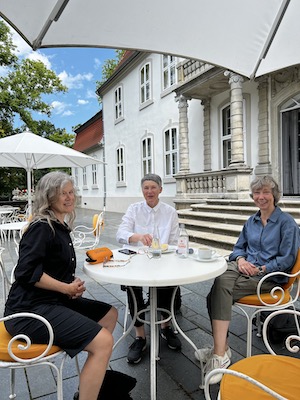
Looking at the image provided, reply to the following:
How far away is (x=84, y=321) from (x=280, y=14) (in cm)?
232

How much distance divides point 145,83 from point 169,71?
5.65 ft

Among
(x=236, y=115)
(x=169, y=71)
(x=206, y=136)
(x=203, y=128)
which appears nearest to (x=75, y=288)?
(x=236, y=115)

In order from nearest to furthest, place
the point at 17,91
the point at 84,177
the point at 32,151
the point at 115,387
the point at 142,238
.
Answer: the point at 115,387 → the point at 142,238 → the point at 32,151 → the point at 17,91 → the point at 84,177

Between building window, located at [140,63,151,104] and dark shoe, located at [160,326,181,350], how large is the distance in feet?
36.8

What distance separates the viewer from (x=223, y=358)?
73.2 inches

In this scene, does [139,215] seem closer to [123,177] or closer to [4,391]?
[4,391]

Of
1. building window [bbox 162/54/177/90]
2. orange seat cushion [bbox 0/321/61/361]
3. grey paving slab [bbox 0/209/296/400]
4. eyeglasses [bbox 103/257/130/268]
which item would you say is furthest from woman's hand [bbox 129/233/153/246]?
building window [bbox 162/54/177/90]

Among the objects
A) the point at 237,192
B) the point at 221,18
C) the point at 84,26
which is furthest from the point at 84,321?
the point at 237,192

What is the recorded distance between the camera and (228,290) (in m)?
1.99

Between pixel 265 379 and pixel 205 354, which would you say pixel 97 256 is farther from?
pixel 265 379

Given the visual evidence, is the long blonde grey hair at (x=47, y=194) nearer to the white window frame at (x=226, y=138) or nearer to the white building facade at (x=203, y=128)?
the white building facade at (x=203, y=128)

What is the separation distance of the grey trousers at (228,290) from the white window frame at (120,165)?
12.9 m

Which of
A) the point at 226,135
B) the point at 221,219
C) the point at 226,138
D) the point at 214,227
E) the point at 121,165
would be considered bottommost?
the point at 214,227

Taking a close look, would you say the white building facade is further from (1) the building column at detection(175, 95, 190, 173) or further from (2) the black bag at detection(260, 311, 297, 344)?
(2) the black bag at detection(260, 311, 297, 344)
